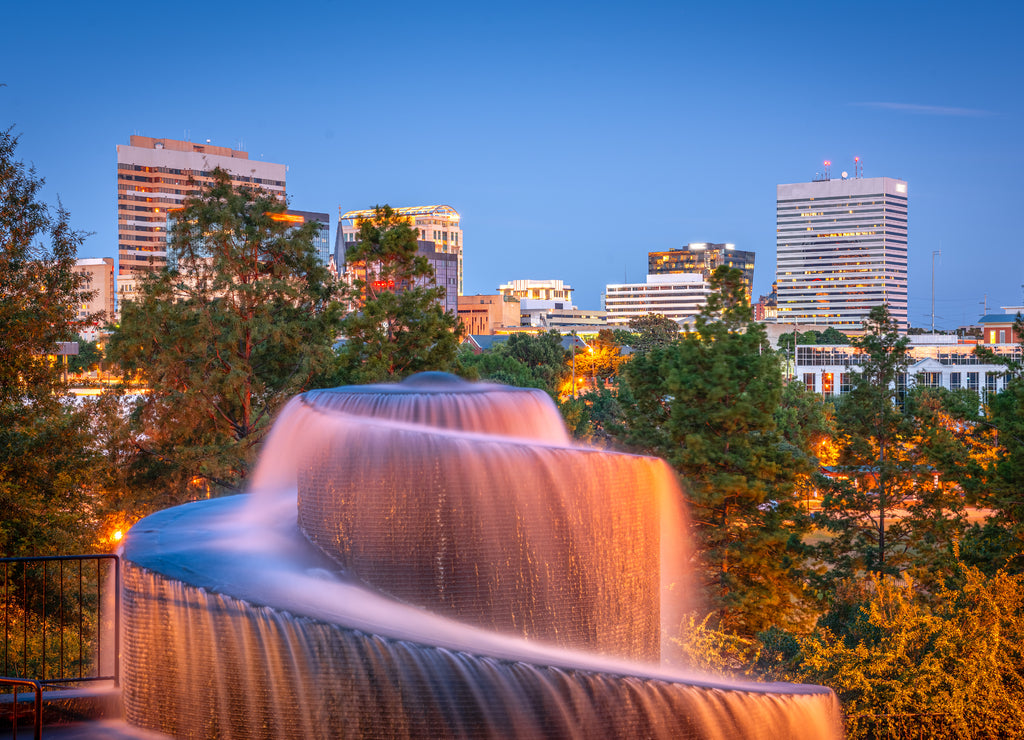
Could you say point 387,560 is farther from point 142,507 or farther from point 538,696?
point 142,507

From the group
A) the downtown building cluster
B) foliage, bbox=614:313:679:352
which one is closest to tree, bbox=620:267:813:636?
foliage, bbox=614:313:679:352

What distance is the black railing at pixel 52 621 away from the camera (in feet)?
31.6

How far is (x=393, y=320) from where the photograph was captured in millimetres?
21203

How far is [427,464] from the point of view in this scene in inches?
321

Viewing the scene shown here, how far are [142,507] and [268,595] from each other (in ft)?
51.6

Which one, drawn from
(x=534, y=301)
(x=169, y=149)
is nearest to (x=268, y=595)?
(x=169, y=149)

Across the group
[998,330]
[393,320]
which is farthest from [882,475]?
[998,330]


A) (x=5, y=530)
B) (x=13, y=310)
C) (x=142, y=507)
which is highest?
(x=13, y=310)

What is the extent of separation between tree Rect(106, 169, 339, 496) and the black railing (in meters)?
5.22

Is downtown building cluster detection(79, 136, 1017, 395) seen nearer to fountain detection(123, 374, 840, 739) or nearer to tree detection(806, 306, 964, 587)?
tree detection(806, 306, 964, 587)

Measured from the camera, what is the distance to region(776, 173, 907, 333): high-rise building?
190m

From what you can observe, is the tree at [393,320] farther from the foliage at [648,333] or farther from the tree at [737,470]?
the foliage at [648,333]

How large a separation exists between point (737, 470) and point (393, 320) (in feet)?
28.5

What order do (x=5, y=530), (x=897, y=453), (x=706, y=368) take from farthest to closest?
(x=897, y=453) < (x=706, y=368) < (x=5, y=530)
